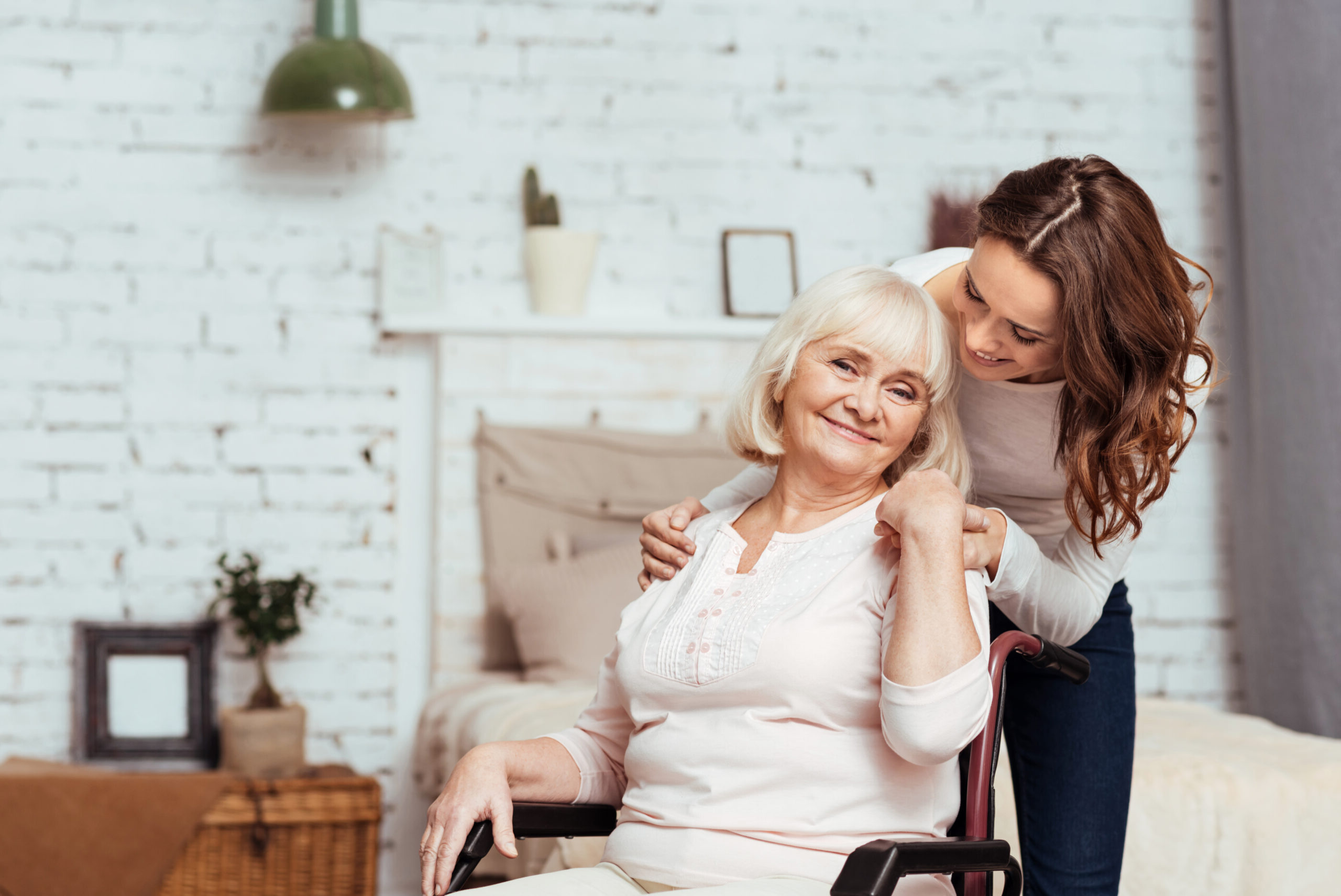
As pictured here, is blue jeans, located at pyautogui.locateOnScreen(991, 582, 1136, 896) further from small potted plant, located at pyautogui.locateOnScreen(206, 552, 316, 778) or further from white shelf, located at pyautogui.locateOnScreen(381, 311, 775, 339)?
small potted plant, located at pyautogui.locateOnScreen(206, 552, 316, 778)

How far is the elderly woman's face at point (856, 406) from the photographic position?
1.46 m

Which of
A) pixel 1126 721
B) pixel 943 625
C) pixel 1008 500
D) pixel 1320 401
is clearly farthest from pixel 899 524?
pixel 1320 401

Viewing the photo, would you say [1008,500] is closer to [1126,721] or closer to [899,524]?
[1126,721]

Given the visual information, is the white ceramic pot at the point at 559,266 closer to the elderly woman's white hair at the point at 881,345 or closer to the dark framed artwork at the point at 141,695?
the dark framed artwork at the point at 141,695

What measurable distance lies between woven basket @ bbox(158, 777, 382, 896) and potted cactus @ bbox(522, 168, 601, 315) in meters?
1.28

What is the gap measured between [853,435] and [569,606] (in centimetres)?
154

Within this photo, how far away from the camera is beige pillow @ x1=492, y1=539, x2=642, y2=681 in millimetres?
2840

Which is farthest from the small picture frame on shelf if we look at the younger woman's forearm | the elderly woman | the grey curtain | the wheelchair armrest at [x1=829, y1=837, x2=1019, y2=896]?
the wheelchair armrest at [x1=829, y1=837, x2=1019, y2=896]

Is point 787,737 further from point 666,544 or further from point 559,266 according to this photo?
point 559,266

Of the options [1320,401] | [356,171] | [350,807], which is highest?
[356,171]

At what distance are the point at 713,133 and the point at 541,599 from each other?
1.36m

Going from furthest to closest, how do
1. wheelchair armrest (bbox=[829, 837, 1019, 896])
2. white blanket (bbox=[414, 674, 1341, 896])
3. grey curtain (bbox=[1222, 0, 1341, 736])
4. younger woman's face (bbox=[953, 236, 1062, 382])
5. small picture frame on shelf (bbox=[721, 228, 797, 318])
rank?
small picture frame on shelf (bbox=[721, 228, 797, 318]) → grey curtain (bbox=[1222, 0, 1341, 736]) → white blanket (bbox=[414, 674, 1341, 896]) → younger woman's face (bbox=[953, 236, 1062, 382]) → wheelchair armrest (bbox=[829, 837, 1019, 896])

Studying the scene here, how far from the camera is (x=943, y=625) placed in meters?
1.22

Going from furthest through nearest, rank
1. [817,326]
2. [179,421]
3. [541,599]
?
[179,421], [541,599], [817,326]
